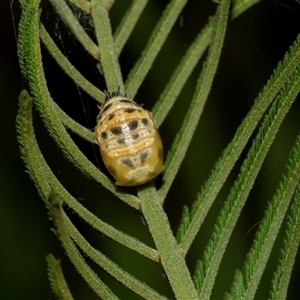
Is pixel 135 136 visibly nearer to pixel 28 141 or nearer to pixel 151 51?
Result: pixel 151 51

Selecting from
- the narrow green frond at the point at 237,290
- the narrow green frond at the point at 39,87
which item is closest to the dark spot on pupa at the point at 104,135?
the narrow green frond at the point at 39,87

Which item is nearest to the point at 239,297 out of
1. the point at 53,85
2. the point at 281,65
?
the point at 281,65

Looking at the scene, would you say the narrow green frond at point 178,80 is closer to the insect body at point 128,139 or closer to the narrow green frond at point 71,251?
the insect body at point 128,139

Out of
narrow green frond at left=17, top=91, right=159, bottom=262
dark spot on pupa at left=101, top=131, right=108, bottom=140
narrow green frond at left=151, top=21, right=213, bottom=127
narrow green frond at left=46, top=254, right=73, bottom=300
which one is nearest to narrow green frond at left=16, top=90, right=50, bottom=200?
narrow green frond at left=17, top=91, right=159, bottom=262

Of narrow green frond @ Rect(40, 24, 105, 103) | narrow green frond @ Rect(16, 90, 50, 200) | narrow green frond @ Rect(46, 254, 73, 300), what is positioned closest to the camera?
narrow green frond @ Rect(46, 254, 73, 300)

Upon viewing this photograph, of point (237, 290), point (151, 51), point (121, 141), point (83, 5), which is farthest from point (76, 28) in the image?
point (237, 290)

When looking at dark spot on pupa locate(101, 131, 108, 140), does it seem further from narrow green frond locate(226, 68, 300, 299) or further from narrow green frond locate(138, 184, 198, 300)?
narrow green frond locate(226, 68, 300, 299)

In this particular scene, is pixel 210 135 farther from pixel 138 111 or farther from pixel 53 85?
pixel 138 111
